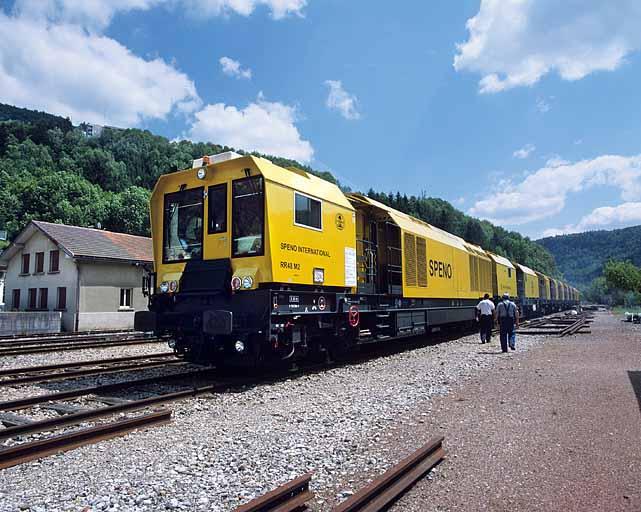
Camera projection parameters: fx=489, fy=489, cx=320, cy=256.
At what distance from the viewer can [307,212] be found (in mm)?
9352

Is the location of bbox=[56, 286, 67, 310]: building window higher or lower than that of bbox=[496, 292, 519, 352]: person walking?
higher

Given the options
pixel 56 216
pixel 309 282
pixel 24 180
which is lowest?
pixel 309 282

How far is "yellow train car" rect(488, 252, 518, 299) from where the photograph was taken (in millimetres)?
23141

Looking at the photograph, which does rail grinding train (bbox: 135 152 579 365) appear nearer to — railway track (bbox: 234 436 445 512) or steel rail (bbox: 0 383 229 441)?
steel rail (bbox: 0 383 229 441)

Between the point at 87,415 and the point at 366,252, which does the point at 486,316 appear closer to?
the point at 366,252

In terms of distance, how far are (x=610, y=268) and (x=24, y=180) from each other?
96.8 metres

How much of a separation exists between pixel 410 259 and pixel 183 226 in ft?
21.0

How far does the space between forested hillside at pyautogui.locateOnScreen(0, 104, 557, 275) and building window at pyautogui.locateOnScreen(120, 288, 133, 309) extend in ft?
139

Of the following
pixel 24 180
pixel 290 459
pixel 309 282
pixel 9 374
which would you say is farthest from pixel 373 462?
pixel 24 180

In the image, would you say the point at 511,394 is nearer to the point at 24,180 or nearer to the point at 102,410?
the point at 102,410

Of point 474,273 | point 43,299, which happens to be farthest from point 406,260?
point 43,299

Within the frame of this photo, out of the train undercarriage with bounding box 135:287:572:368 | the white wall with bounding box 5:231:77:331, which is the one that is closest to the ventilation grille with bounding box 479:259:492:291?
the train undercarriage with bounding box 135:287:572:368

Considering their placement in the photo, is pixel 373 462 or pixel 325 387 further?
pixel 325 387

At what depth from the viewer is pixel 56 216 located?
64500 mm
